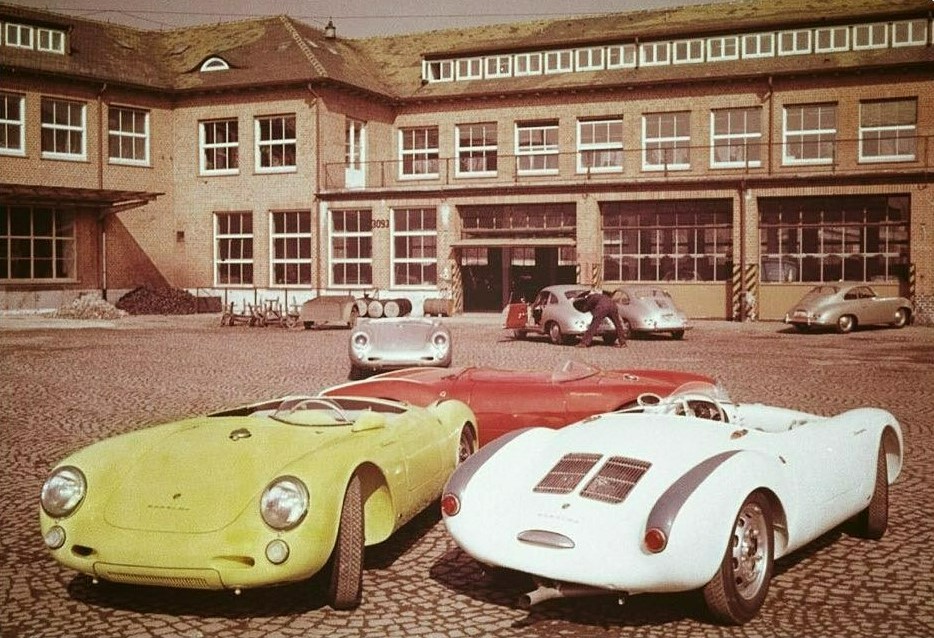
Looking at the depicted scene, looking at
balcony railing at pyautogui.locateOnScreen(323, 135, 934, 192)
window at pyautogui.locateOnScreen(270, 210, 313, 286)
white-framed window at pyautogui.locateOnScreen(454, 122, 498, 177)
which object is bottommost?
window at pyautogui.locateOnScreen(270, 210, 313, 286)

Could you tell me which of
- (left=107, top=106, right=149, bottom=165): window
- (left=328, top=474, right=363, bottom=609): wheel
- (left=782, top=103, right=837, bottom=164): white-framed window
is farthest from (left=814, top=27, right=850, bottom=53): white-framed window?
(left=328, top=474, right=363, bottom=609): wheel

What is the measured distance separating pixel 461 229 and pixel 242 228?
26.9 feet

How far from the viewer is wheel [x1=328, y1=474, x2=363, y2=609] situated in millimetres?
4539

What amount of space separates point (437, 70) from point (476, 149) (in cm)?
399

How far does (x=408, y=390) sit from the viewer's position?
753 cm

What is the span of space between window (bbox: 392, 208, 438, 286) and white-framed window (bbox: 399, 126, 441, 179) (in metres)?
2.95

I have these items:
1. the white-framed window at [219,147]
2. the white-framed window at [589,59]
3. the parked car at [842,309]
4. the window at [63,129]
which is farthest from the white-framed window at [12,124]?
the parked car at [842,309]

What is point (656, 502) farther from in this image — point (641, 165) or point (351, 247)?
point (351, 247)

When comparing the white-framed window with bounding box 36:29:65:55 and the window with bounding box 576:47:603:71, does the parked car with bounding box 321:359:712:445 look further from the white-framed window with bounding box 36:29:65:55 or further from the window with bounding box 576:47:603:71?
the white-framed window with bounding box 36:29:65:55

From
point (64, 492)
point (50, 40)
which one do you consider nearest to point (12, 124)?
point (50, 40)

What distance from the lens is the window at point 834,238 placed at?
28984 mm

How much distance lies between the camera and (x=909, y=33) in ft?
101

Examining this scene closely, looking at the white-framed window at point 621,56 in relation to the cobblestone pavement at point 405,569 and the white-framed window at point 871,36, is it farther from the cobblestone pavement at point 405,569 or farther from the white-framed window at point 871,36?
the cobblestone pavement at point 405,569

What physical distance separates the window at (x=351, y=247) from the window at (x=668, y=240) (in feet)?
27.3
